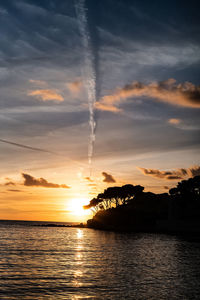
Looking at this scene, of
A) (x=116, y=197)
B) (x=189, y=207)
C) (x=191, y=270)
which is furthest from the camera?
(x=116, y=197)

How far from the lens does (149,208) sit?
503 ft

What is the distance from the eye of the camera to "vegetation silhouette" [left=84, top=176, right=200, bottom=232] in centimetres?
10806

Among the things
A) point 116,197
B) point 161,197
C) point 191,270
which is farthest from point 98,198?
point 191,270

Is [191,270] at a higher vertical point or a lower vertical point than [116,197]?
lower

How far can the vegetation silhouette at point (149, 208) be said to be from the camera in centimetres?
10806

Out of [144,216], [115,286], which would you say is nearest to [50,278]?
[115,286]

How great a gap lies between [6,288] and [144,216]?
131 meters

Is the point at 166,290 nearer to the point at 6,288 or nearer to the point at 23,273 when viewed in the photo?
the point at 6,288

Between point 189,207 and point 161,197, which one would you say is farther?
point 161,197

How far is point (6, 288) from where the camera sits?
832 inches

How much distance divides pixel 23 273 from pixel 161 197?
5829 inches

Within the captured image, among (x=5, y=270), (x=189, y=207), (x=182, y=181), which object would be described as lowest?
(x=5, y=270)

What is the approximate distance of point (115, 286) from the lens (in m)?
22.1

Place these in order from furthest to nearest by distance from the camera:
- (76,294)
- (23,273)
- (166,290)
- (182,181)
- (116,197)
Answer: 1. (116,197)
2. (182,181)
3. (23,273)
4. (166,290)
5. (76,294)
